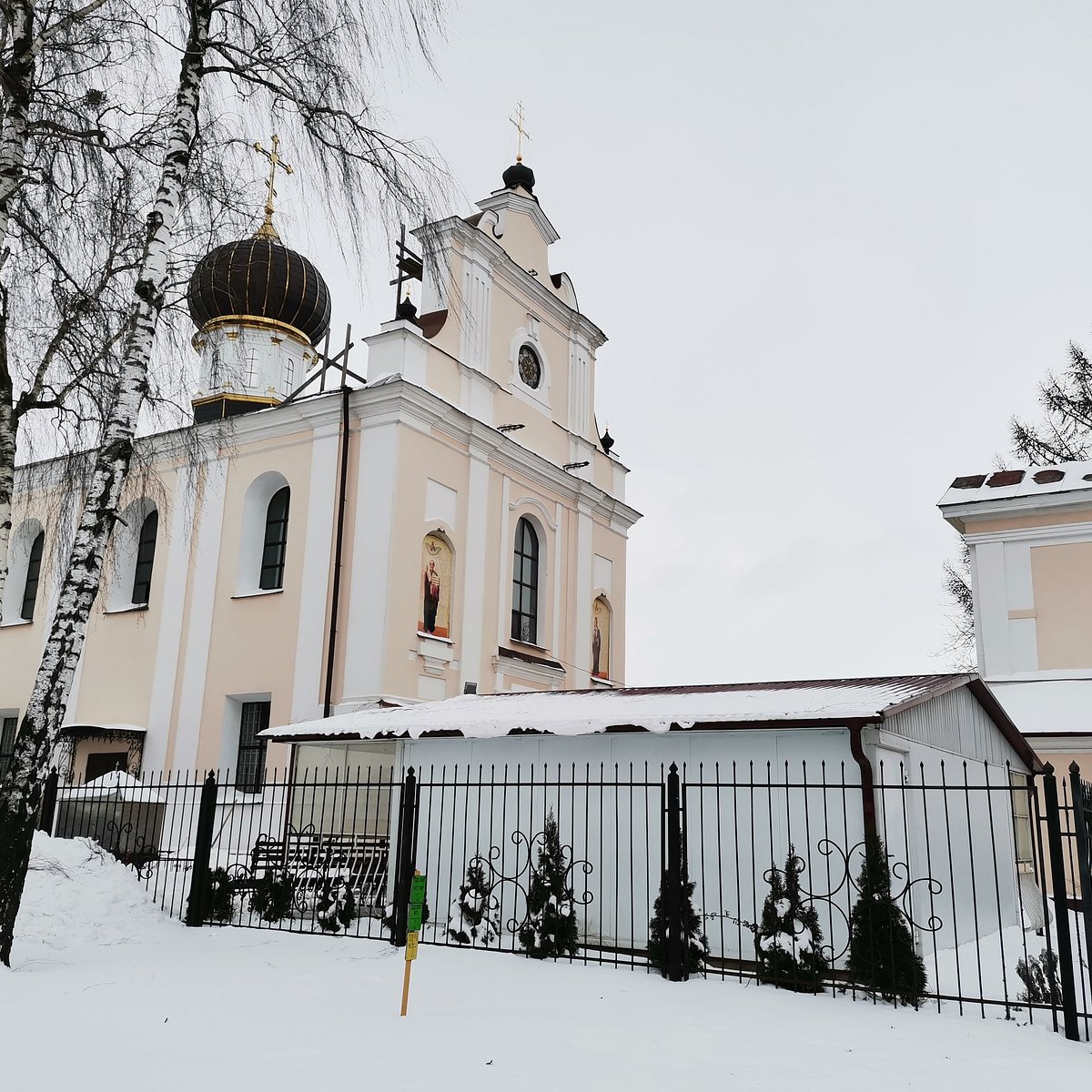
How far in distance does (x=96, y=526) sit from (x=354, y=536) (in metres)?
10.5

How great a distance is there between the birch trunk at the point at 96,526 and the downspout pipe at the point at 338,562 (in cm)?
954

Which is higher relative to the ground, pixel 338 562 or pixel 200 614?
pixel 338 562

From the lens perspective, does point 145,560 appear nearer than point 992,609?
No

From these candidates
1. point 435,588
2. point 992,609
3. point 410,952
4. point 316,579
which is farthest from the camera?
point 435,588

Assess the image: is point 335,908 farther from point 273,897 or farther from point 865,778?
point 865,778

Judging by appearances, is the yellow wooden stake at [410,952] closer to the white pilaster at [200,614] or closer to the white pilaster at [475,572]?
the white pilaster at [475,572]

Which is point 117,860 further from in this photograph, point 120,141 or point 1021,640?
point 1021,640

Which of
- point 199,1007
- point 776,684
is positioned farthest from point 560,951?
point 776,684

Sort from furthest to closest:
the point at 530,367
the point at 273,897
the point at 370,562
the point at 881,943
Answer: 1. the point at 530,367
2. the point at 370,562
3. the point at 273,897
4. the point at 881,943

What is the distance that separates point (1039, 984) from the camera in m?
8.27

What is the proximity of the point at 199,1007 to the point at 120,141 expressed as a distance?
745 cm

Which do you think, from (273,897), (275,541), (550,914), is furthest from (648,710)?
(275,541)

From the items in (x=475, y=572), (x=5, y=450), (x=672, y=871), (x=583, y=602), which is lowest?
(x=672, y=871)

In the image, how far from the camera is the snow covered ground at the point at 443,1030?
5.79m
